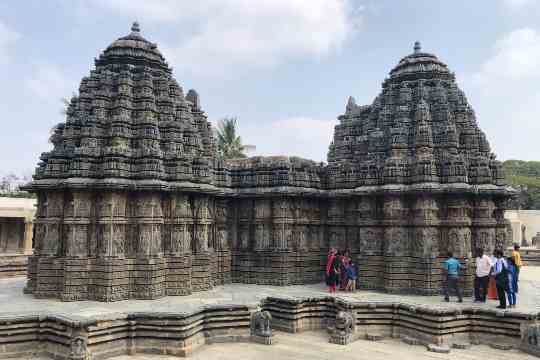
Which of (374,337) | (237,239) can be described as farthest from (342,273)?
(237,239)

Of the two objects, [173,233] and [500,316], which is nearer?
[500,316]

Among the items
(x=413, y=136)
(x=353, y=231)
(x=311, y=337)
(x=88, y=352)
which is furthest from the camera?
(x=353, y=231)

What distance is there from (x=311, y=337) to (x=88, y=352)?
5.38m

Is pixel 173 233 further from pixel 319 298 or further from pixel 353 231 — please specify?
pixel 353 231

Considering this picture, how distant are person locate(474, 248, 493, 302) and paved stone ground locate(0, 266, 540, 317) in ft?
0.85

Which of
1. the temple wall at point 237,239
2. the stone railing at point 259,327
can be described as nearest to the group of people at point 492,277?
the stone railing at point 259,327

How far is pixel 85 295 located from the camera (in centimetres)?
1211

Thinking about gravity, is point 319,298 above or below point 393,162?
below

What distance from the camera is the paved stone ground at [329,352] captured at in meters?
9.80

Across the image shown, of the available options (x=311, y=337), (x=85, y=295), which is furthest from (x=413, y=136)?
(x=85, y=295)

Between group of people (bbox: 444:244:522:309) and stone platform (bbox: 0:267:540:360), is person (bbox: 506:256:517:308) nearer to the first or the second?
group of people (bbox: 444:244:522:309)

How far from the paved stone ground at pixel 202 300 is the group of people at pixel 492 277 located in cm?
31

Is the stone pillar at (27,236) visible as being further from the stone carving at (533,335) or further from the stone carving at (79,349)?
the stone carving at (533,335)

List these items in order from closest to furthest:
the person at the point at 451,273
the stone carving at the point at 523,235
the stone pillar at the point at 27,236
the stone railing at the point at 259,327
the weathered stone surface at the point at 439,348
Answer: the stone railing at the point at 259,327
the weathered stone surface at the point at 439,348
the person at the point at 451,273
the stone pillar at the point at 27,236
the stone carving at the point at 523,235
